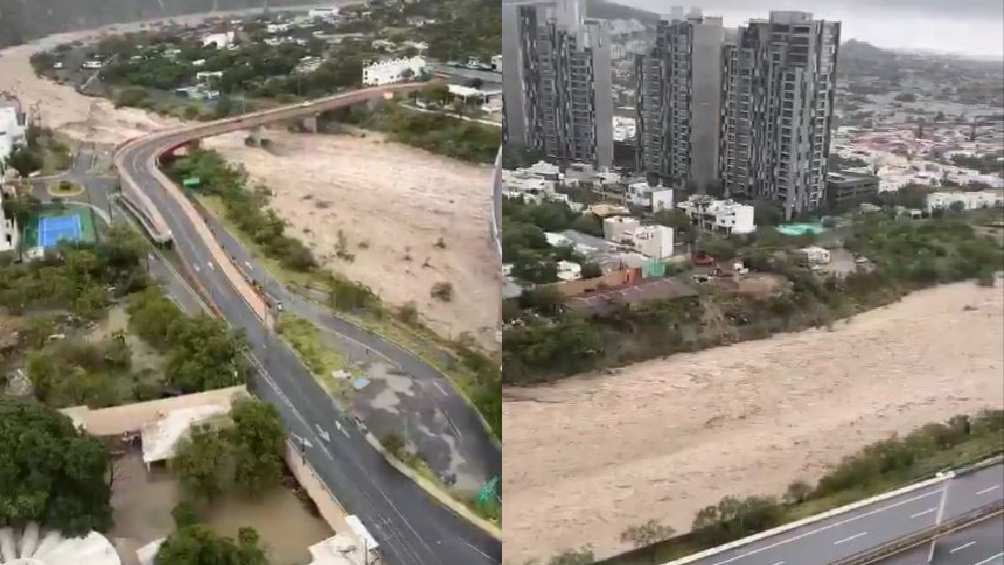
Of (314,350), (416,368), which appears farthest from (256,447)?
(416,368)

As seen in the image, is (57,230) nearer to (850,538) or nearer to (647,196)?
(647,196)

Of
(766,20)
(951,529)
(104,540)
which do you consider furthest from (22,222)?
(951,529)

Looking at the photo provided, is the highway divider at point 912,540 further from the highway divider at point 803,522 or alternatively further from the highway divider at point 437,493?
the highway divider at point 437,493

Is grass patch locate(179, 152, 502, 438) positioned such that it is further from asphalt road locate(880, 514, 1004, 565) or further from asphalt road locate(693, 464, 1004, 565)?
asphalt road locate(880, 514, 1004, 565)

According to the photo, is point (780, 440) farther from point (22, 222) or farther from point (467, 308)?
point (22, 222)

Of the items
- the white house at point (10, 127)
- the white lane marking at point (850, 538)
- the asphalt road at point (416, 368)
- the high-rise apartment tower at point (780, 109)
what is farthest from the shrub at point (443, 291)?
the white lane marking at point (850, 538)
